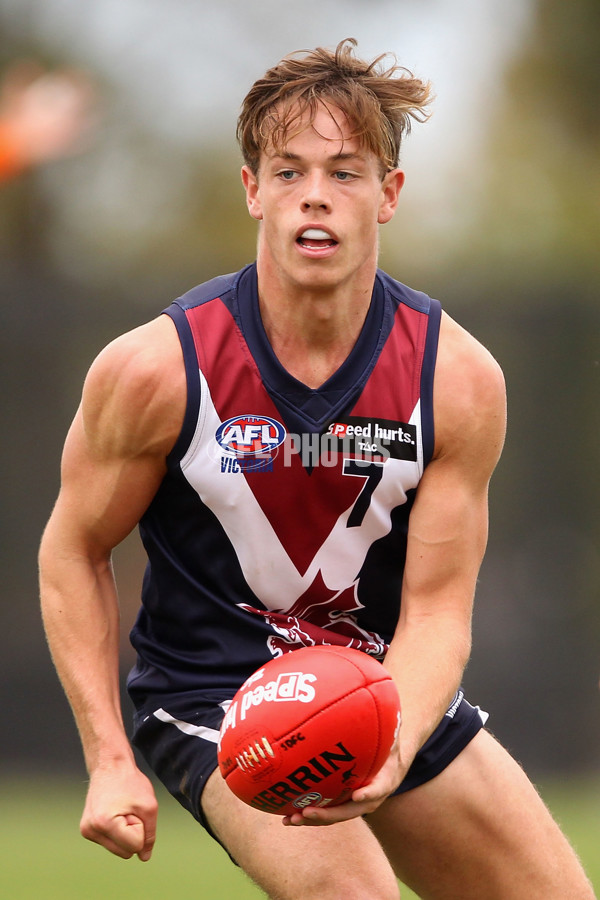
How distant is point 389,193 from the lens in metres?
3.15

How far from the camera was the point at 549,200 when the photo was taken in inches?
344

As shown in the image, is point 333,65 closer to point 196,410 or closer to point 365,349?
point 365,349

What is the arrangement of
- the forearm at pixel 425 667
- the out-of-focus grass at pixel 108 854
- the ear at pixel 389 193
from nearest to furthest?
the forearm at pixel 425 667 → the ear at pixel 389 193 → the out-of-focus grass at pixel 108 854

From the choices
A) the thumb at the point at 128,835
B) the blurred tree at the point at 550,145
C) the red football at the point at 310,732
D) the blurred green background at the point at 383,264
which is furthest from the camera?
the blurred tree at the point at 550,145

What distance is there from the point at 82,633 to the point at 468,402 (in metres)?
1.08

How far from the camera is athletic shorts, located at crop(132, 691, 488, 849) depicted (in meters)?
2.96

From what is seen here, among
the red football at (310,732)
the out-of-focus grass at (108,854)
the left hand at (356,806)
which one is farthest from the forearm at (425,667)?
the out-of-focus grass at (108,854)

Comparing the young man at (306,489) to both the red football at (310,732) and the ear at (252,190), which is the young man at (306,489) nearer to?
the ear at (252,190)

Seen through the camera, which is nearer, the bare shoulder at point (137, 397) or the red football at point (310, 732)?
Answer: the red football at point (310, 732)

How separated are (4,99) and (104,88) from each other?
2.60ft

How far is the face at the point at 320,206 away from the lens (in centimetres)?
290

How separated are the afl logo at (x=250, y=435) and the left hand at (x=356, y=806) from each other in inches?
31.0

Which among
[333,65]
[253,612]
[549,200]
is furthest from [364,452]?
[549,200]

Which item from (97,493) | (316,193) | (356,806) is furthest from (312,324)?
(356,806)
